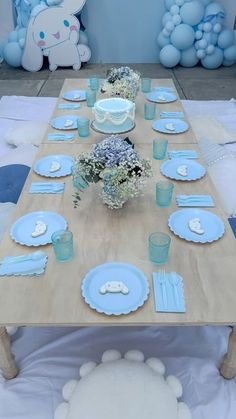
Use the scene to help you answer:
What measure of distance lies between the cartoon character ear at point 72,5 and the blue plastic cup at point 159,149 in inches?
133

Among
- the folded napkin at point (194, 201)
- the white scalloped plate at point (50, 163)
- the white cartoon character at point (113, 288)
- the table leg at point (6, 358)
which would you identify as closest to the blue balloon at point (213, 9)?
the white scalloped plate at point (50, 163)

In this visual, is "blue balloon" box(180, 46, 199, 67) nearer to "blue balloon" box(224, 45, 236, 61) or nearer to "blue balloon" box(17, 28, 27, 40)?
"blue balloon" box(224, 45, 236, 61)

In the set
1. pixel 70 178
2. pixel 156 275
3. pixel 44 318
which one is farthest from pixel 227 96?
pixel 44 318

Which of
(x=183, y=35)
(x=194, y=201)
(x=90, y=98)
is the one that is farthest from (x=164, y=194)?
(x=183, y=35)

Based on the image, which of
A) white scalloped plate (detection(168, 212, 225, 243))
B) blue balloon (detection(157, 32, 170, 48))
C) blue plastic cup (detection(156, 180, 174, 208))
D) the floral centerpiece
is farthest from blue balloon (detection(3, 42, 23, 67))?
white scalloped plate (detection(168, 212, 225, 243))

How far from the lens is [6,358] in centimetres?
129

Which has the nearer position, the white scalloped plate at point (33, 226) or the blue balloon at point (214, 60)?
the white scalloped plate at point (33, 226)

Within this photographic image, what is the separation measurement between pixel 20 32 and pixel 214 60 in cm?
244

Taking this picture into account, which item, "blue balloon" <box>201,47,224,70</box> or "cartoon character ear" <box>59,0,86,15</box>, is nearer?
"cartoon character ear" <box>59,0,86,15</box>

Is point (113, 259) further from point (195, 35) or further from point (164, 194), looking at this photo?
point (195, 35)

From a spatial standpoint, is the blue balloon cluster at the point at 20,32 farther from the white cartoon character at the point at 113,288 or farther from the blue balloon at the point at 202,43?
the white cartoon character at the point at 113,288

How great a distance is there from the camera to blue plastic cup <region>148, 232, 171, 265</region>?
1.16 metres

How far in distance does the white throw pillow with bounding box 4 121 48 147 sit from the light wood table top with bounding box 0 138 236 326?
44.1 inches

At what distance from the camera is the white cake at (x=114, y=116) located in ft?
6.13
